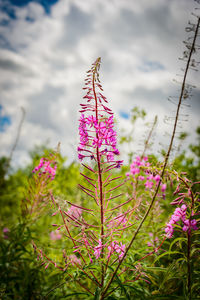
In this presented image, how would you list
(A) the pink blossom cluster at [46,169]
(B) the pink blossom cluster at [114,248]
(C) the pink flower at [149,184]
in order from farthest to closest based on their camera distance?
1. (A) the pink blossom cluster at [46,169]
2. (C) the pink flower at [149,184]
3. (B) the pink blossom cluster at [114,248]

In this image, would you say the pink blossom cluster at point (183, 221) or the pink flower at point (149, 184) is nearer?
the pink blossom cluster at point (183, 221)

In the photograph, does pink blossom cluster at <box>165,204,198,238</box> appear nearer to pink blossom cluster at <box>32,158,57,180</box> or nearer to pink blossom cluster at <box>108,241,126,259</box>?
pink blossom cluster at <box>108,241,126,259</box>

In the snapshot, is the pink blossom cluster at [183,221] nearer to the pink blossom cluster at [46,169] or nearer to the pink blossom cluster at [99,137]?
the pink blossom cluster at [99,137]

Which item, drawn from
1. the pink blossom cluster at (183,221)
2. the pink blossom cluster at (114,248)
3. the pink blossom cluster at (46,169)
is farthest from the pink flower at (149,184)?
the pink blossom cluster at (46,169)

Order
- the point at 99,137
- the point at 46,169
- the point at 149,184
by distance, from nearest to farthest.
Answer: the point at 99,137 → the point at 149,184 → the point at 46,169

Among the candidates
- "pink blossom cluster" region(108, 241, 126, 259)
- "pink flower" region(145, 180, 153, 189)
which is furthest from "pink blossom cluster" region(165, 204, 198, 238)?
"pink flower" region(145, 180, 153, 189)

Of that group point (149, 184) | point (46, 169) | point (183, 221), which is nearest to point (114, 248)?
point (183, 221)

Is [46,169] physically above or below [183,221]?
above

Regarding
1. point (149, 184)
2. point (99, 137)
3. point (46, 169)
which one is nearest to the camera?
point (99, 137)

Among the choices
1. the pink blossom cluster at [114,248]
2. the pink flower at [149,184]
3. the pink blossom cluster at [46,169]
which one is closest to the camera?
the pink blossom cluster at [114,248]

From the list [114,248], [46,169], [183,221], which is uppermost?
[46,169]

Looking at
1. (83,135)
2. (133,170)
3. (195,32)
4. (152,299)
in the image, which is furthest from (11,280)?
(195,32)

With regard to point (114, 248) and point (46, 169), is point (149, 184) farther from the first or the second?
point (46, 169)

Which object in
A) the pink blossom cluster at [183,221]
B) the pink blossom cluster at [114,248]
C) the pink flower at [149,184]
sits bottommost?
the pink blossom cluster at [114,248]
